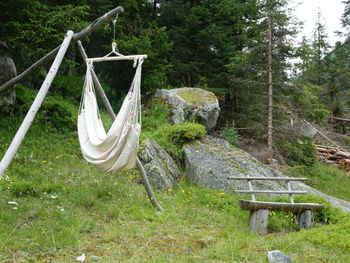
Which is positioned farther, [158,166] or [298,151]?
[298,151]

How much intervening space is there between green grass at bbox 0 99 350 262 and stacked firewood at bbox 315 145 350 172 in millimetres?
9160

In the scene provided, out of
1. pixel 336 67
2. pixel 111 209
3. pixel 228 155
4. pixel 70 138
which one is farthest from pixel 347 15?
pixel 111 209

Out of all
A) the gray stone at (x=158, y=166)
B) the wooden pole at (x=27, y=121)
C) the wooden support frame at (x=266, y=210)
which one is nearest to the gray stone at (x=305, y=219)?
the wooden support frame at (x=266, y=210)

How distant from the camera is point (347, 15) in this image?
64.6 ft

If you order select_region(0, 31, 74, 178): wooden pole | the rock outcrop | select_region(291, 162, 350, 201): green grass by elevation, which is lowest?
select_region(291, 162, 350, 201): green grass

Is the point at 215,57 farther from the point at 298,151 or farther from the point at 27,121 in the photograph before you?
the point at 27,121

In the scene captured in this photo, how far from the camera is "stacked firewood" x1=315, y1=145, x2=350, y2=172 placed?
14602mm

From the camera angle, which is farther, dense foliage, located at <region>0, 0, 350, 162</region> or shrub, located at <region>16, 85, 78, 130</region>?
dense foliage, located at <region>0, 0, 350, 162</region>

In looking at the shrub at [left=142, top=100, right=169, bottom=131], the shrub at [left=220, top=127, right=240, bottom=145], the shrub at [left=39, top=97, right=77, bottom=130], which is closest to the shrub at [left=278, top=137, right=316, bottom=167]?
the shrub at [left=220, top=127, right=240, bottom=145]

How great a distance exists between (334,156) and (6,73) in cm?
1163

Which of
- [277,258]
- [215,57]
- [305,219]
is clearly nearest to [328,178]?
[215,57]

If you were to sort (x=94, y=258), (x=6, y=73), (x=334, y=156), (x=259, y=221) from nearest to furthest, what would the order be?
(x=94, y=258) < (x=259, y=221) < (x=6, y=73) < (x=334, y=156)

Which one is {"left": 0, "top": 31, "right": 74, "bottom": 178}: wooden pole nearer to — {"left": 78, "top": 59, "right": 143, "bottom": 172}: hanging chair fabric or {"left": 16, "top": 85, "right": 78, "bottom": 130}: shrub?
{"left": 78, "top": 59, "right": 143, "bottom": 172}: hanging chair fabric

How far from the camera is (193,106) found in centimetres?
952
